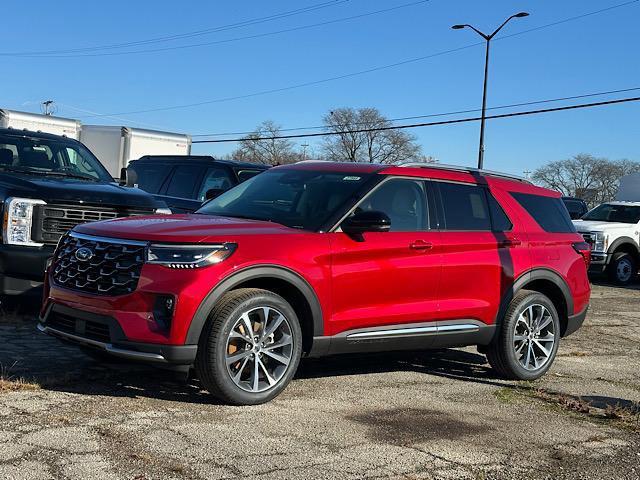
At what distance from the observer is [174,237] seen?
5.22 metres

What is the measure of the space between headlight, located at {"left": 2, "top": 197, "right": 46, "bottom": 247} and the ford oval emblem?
236 centimetres

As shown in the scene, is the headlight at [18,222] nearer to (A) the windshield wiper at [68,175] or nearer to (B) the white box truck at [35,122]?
(A) the windshield wiper at [68,175]

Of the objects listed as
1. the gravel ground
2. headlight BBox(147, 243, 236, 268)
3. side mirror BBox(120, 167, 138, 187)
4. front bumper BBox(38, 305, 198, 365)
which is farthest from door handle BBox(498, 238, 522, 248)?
side mirror BBox(120, 167, 138, 187)

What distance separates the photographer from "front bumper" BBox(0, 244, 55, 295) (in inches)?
295

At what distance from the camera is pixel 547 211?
770 centimetres

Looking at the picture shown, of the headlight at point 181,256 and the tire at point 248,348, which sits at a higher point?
the headlight at point 181,256

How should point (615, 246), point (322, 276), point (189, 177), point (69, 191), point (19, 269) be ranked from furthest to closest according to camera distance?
point (615, 246)
point (189, 177)
point (69, 191)
point (19, 269)
point (322, 276)

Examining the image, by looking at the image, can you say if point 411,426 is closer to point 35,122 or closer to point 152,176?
point 152,176

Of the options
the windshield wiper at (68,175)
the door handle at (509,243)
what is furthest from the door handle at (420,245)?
the windshield wiper at (68,175)

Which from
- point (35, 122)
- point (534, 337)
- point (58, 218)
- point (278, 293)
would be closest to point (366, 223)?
point (278, 293)

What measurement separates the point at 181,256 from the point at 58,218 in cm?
321

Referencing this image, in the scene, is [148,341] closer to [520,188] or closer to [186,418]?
[186,418]

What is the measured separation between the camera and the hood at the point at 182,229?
17.3 ft

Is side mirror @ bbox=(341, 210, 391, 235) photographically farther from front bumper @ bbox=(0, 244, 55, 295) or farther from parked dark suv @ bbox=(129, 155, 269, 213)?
parked dark suv @ bbox=(129, 155, 269, 213)
